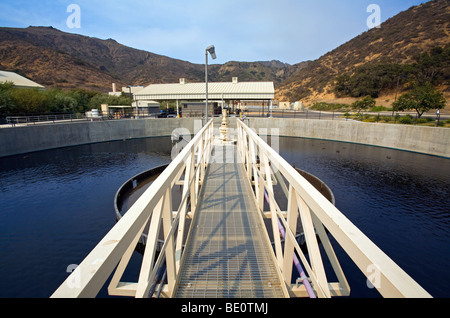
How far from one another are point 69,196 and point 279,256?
12.0 metres

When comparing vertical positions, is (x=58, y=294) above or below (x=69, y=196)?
above

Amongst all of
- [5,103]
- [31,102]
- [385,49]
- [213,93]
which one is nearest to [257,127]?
[213,93]

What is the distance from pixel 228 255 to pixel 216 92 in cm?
2926

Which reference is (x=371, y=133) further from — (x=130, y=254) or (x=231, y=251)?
(x=130, y=254)

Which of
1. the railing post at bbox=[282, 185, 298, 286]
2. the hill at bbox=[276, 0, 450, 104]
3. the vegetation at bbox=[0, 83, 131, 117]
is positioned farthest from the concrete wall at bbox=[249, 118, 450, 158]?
the hill at bbox=[276, 0, 450, 104]

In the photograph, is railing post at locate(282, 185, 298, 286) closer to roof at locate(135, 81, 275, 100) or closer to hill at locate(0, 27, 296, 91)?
roof at locate(135, 81, 275, 100)

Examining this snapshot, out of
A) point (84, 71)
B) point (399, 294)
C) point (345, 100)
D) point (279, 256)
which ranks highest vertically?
point (84, 71)

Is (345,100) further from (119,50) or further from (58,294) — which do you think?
(119,50)

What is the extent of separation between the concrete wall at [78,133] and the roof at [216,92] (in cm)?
346

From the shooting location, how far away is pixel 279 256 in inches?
115

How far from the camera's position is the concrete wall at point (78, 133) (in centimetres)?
2000

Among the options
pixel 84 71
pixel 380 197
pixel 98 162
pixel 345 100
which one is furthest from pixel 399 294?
pixel 84 71
